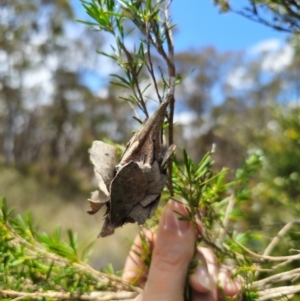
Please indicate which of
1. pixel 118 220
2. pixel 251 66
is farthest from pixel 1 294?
pixel 251 66

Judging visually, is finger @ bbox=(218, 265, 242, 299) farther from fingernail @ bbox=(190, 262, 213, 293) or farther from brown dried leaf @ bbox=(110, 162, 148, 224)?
brown dried leaf @ bbox=(110, 162, 148, 224)

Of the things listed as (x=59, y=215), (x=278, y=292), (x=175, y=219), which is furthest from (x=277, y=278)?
(x=59, y=215)

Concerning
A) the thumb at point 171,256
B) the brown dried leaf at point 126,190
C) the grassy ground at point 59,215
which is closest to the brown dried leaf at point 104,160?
the brown dried leaf at point 126,190

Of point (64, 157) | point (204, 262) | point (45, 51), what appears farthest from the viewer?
point (64, 157)

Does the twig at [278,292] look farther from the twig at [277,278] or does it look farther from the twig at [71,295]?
the twig at [71,295]

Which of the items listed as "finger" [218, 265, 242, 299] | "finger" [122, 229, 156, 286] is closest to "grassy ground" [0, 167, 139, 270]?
"finger" [122, 229, 156, 286]

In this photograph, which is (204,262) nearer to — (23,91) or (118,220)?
(118,220)

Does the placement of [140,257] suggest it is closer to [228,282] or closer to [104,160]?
[228,282]
